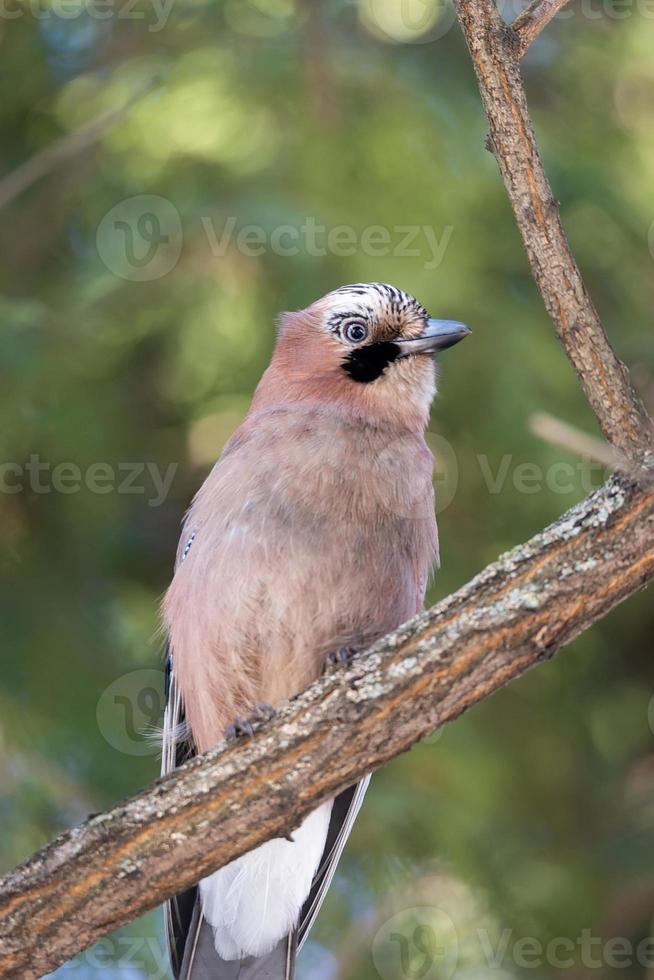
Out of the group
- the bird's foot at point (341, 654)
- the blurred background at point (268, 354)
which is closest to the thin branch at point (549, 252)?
the bird's foot at point (341, 654)

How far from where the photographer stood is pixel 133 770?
5.69 metres

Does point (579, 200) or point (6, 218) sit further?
point (6, 218)

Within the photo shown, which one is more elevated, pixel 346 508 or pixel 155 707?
pixel 155 707

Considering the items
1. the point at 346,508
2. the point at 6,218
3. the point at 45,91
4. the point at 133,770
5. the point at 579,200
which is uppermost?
the point at 45,91

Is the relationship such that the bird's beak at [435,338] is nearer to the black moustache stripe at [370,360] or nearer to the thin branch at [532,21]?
the black moustache stripe at [370,360]

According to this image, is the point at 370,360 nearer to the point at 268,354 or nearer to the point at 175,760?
the point at 268,354

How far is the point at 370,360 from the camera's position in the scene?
186 inches

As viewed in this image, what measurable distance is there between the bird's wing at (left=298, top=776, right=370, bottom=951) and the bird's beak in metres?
1.47

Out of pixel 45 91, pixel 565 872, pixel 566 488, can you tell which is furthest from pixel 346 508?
pixel 45 91

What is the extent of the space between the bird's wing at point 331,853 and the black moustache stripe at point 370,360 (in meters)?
1.37

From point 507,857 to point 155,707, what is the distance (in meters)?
1.67

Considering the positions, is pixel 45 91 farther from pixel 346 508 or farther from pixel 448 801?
pixel 448 801

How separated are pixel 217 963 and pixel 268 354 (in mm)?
2447

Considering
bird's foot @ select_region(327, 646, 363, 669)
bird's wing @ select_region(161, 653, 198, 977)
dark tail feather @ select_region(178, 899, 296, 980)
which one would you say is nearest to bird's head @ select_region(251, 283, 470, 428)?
bird's foot @ select_region(327, 646, 363, 669)
